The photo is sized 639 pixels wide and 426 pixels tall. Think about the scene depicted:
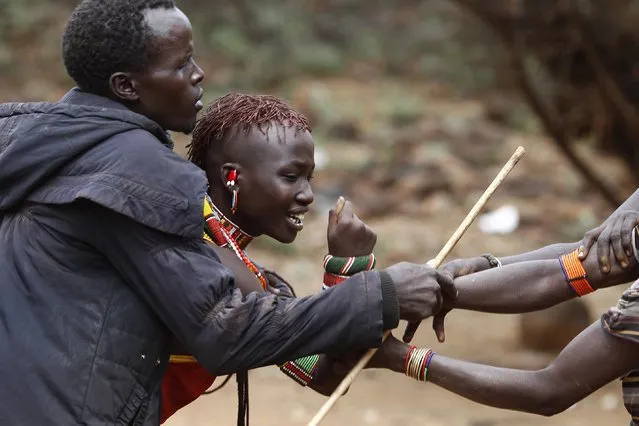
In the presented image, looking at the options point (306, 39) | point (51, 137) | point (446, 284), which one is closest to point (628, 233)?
point (446, 284)

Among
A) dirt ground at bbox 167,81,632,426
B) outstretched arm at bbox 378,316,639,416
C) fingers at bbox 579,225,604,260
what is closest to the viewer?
outstretched arm at bbox 378,316,639,416

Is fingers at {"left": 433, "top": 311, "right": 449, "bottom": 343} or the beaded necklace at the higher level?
the beaded necklace

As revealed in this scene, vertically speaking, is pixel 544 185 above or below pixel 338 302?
below

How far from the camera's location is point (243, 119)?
3369 mm

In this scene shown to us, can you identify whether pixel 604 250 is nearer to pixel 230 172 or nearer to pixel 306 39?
pixel 230 172

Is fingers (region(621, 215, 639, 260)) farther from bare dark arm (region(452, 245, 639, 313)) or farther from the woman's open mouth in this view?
the woman's open mouth

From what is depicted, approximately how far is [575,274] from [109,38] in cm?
161

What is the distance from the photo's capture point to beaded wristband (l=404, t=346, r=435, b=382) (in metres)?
3.43

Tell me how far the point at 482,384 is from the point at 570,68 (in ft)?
19.2

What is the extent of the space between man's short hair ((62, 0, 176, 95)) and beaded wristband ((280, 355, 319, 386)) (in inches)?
44.4

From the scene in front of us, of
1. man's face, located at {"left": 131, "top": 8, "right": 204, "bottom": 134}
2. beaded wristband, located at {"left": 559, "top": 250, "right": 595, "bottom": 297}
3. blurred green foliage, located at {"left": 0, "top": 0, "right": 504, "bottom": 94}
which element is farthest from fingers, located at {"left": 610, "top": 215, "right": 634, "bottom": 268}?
blurred green foliage, located at {"left": 0, "top": 0, "right": 504, "bottom": 94}

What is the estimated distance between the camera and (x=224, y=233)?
3271mm

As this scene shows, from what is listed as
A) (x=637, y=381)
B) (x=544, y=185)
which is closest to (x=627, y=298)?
(x=637, y=381)

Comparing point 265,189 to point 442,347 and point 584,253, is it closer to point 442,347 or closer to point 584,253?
point 584,253
